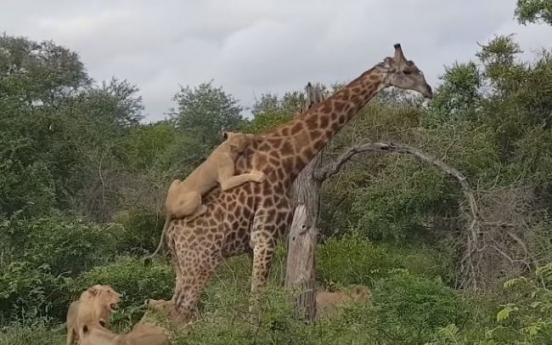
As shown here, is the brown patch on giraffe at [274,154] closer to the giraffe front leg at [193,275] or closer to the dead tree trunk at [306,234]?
the giraffe front leg at [193,275]

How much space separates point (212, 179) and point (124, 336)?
4.33 ft

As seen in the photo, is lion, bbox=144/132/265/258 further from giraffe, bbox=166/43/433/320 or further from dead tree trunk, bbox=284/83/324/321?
dead tree trunk, bbox=284/83/324/321

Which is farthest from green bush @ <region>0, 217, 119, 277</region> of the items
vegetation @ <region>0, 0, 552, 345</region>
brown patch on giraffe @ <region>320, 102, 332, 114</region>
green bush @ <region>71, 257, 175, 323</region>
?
brown patch on giraffe @ <region>320, 102, 332, 114</region>

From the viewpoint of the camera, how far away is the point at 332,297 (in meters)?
10.4

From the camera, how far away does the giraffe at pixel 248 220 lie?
7254mm

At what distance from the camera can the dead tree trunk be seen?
340 inches

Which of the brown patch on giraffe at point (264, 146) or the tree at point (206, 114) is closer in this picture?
the brown patch on giraffe at point (264, 146)

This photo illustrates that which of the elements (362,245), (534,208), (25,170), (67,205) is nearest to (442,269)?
(362,245)

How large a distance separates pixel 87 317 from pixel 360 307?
1921 millimetres

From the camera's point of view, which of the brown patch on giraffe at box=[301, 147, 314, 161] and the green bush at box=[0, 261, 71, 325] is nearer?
the brown patch on giraffe at box=[301, 147, 314, 161]

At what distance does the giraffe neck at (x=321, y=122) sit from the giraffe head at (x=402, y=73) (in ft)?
0.26

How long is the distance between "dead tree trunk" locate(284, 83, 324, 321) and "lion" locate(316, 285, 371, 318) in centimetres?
22

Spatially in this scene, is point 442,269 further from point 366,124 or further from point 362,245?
point 366,124

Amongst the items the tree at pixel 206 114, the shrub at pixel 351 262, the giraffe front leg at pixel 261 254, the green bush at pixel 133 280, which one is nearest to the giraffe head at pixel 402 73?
the giraffe front leg at pixel 261 254
